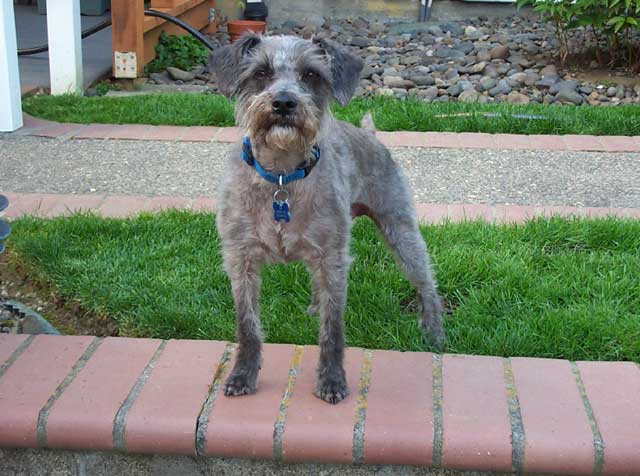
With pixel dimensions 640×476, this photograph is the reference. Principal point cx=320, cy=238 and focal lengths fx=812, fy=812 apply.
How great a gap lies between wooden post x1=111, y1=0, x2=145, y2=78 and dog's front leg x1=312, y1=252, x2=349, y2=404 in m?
5.56

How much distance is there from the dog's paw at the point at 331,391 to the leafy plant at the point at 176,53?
6.39 meters

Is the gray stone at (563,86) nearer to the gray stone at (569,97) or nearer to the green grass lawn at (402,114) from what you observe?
the gray stone at (569,97)

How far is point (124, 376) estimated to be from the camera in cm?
291

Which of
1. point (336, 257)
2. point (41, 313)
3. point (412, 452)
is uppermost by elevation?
point (336, 257)

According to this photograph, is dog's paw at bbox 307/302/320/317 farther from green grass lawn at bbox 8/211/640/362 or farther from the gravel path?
the gravel path

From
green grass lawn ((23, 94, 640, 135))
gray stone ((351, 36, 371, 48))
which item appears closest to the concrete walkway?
green grass lawn ((23, 94, 640, 135))

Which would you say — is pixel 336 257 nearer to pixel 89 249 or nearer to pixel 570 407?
pixel 570 407

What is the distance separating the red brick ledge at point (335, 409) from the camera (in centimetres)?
259

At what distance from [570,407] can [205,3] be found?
911 centimetres

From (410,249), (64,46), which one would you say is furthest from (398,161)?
(64,46)

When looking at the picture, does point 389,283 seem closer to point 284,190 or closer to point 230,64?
point 284,190

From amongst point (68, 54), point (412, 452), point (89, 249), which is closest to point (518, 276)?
point (412, 452)

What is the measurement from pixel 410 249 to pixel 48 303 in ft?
5.54

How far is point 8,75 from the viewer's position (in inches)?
238
